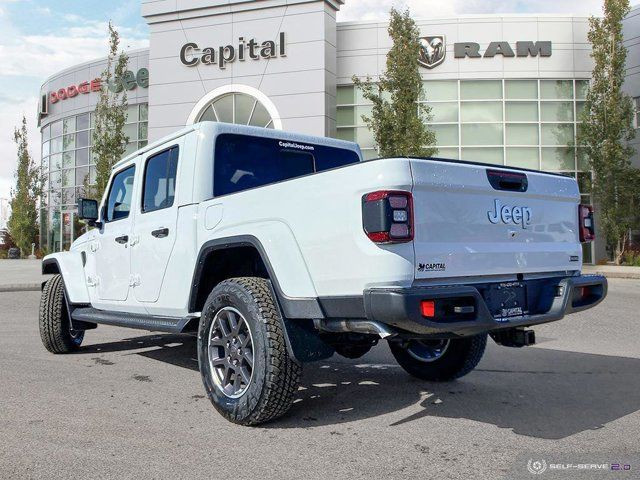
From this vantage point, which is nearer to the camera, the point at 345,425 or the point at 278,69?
the point at 345,425

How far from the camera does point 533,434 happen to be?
3.75 meters

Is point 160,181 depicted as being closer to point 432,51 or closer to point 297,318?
point 297,318

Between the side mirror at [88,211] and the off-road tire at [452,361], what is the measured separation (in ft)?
10.9

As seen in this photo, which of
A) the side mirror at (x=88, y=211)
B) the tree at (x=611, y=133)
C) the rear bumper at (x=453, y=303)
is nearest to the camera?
the rear bumper at (x=453, y=303)

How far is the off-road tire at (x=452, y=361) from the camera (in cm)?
505

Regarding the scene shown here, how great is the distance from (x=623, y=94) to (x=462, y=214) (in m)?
26.0

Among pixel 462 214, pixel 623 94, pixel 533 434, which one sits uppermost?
pixel 623 94

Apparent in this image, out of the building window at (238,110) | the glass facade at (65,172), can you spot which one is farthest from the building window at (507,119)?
the glass facade at (65,172)

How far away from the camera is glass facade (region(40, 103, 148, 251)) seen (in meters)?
33.2

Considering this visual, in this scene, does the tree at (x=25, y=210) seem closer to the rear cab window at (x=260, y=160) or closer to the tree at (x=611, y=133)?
the tree at (x=611, y=133)

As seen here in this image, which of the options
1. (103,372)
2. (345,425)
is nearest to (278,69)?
(103,372)

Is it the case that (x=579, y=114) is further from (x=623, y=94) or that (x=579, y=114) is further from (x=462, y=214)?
(x=462, y=214)

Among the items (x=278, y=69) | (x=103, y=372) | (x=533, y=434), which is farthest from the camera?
(x=278, y=69)

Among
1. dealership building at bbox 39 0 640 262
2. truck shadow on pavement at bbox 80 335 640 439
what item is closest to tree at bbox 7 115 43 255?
dealership building at bbox 39 0 640 262
